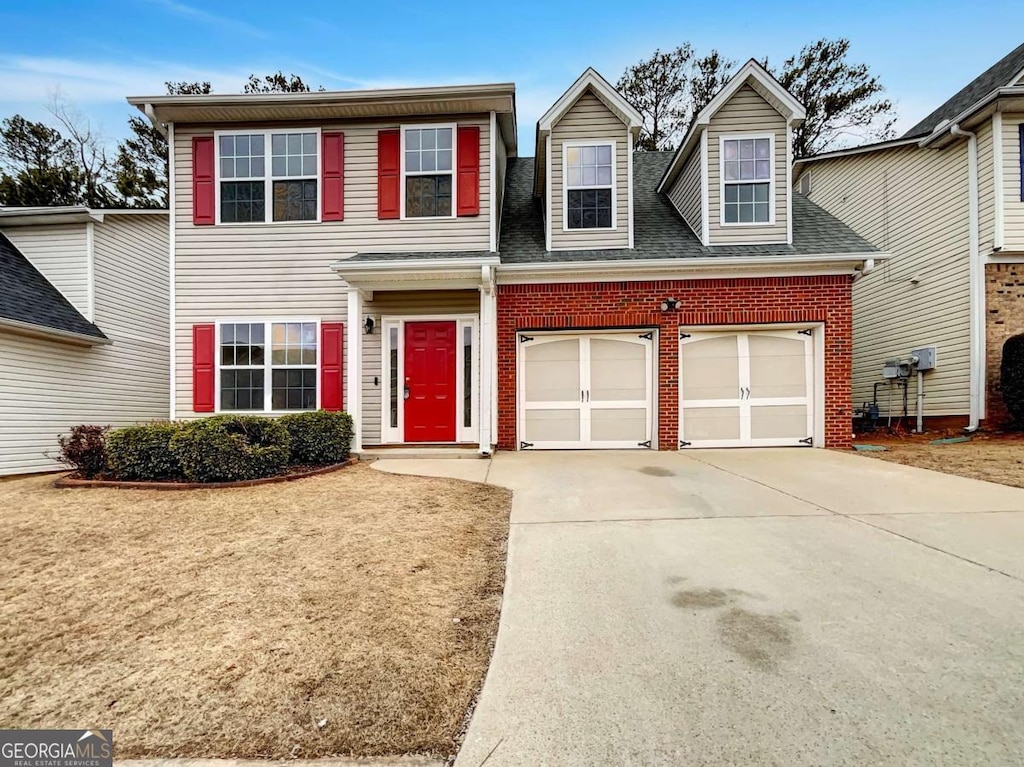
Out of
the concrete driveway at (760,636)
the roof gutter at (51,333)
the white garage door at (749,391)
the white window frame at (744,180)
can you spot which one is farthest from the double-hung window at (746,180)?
the roof gutter at (51,333)

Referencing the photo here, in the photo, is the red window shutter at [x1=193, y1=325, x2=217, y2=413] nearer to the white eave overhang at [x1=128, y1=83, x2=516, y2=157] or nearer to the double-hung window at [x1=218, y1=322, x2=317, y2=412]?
the double-hung window at [x1=218, y1=322, x2=317, y2=412]

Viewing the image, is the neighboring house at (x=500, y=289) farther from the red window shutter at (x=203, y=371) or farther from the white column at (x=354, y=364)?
the white column at (x=354, y=364)

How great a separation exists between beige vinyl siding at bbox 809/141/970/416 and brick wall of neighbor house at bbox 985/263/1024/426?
294 millimetres

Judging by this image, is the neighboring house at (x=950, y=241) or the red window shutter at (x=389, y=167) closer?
the red window shutter at (x=389, y=167)

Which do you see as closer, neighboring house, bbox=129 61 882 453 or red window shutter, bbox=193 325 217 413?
neighboring house, bbox=129 61 882 453

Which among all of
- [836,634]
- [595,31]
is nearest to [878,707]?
[836,634]

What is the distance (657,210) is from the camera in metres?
9.76

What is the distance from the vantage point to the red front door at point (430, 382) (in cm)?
830

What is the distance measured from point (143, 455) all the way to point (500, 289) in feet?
18.2

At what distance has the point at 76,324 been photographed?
29.8ft

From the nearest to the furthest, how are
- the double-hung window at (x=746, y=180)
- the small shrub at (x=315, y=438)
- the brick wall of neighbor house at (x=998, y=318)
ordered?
1. the small shrub at (x=315, y=438)
2. the double-hung window at (x=746, y=180)
3. the brick wall of neighbor house at (x=998, y=318)

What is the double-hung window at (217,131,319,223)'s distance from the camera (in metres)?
8.27

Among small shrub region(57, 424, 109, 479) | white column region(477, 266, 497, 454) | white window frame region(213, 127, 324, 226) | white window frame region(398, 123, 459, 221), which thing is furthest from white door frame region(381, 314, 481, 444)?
small shrub region(57, 424, 109, 479)

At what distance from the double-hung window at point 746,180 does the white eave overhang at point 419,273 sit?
4.43 metres
